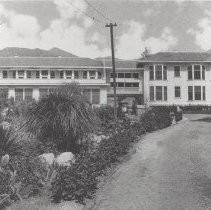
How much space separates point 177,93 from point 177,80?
1.50 m

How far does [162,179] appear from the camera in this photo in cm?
1516

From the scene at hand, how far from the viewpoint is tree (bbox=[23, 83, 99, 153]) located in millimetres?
20688

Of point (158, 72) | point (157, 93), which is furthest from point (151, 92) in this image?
point (158, 72)

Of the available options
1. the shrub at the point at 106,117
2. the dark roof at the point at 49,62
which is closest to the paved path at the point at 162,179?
the shrub at the point at 106,117

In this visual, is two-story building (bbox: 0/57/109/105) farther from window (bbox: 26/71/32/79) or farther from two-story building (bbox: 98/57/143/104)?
two-story building (bbox: 98/57/143/104)

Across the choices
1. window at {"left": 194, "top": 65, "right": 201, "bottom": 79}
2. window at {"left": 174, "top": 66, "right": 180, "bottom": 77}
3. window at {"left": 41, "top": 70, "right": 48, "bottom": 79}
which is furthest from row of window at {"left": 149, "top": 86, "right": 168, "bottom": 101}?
window at {"left": 41, "top": 70, "right": 48, "bottom": 79}

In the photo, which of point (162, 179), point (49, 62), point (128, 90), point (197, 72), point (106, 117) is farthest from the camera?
point (128, 90)

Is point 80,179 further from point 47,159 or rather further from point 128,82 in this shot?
point 128,82

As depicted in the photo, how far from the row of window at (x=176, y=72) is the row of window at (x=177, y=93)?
1180 mm

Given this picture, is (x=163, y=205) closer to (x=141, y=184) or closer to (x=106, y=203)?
(x=106, y=203)

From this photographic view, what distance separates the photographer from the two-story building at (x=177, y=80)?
2078 inches

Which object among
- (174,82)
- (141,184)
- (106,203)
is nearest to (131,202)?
(106,203)

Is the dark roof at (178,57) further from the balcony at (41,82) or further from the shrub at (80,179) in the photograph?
the shrub at (80,179)

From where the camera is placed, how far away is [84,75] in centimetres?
5381
